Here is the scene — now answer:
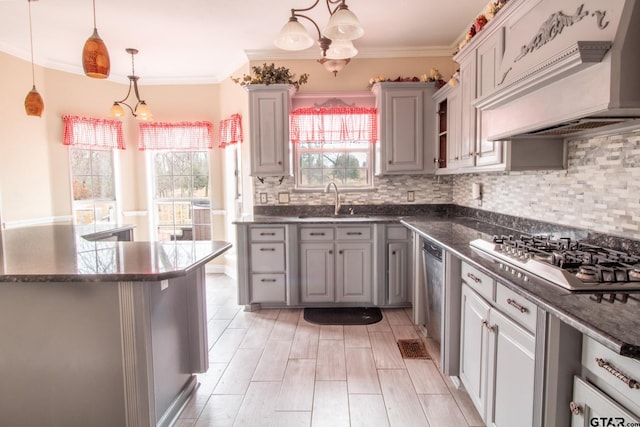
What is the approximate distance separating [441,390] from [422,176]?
7.47 feet

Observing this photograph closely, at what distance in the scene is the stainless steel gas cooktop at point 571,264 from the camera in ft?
3.79

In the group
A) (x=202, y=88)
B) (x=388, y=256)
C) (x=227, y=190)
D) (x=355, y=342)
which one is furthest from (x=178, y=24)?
(x=355, y=342)

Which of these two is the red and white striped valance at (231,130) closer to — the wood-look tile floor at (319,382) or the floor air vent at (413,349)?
the wood-look tile floor at (319,382)

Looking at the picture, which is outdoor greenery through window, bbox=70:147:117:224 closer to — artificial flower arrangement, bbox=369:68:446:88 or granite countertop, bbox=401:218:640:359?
artificial flower arrangement, bbox=369:68:446:88

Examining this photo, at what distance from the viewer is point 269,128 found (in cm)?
346

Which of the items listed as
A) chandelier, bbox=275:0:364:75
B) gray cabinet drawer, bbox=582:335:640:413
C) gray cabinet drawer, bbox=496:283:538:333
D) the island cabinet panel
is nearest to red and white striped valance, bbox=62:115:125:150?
the island cabinet panel

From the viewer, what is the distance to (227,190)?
4512mm

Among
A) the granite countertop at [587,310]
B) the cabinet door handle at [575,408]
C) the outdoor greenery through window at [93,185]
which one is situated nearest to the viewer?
the granite countertop at [587,310]

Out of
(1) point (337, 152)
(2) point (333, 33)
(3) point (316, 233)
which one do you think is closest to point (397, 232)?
(3) point (316, 233)

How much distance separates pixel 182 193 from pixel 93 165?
1.11m

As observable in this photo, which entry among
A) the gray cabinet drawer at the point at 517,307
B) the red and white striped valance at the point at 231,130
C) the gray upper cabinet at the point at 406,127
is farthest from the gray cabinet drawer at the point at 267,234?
the gray cabinet drawer at the point at 517,307

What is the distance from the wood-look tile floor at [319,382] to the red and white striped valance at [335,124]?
1885 millimetres

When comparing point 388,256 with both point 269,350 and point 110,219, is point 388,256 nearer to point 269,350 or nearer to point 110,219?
point 269,350

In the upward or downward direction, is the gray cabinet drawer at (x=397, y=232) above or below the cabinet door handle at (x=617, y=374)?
above
